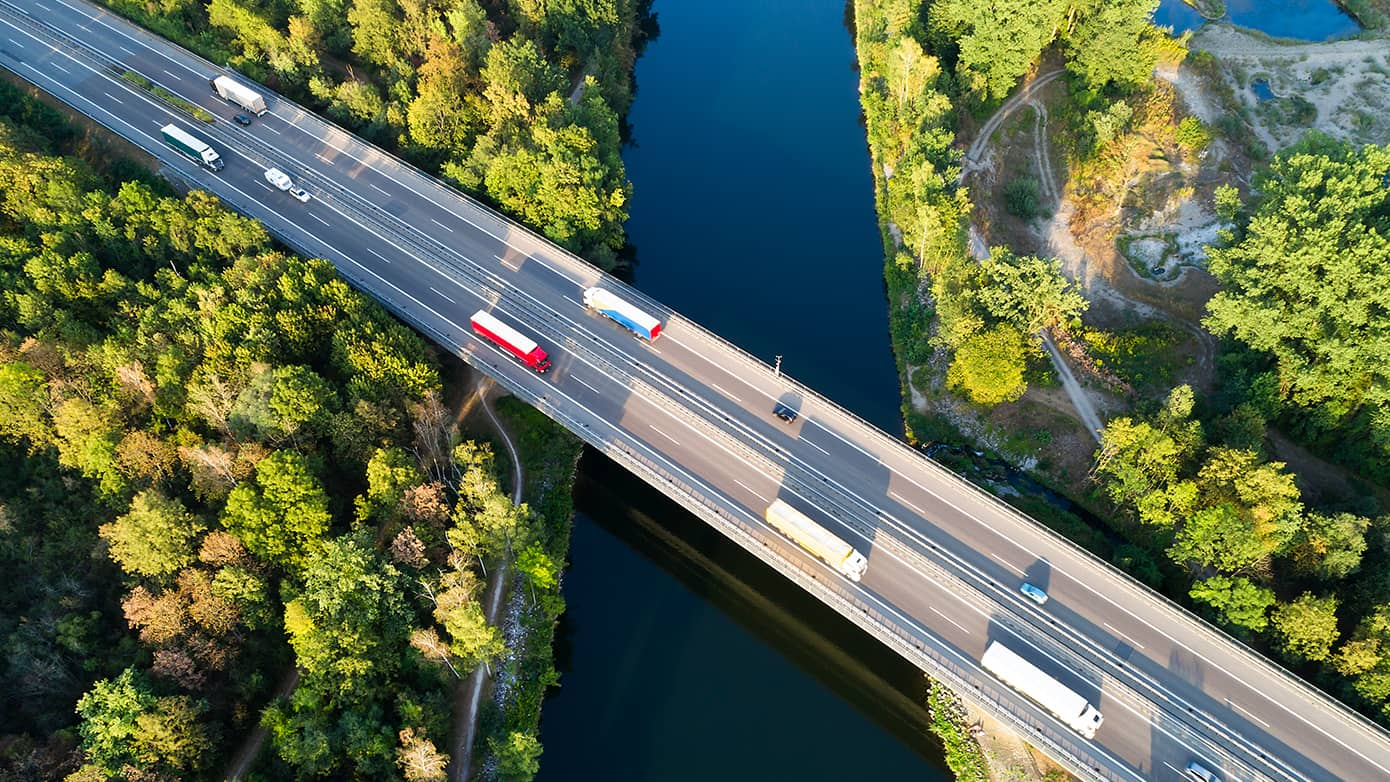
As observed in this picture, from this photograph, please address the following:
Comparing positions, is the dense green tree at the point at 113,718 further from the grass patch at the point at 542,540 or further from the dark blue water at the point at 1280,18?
the dark blue water at the point at 1280,18

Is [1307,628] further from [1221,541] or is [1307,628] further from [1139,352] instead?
[1139,352]

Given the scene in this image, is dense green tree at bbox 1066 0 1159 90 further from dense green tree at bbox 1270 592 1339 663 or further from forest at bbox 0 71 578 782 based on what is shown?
forest at bbox 0 71 578 782

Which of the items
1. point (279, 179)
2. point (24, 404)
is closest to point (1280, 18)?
point (279, 179)

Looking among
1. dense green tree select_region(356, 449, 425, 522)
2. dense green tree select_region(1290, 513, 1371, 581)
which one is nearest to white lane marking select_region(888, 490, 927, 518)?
dense green tree select_region(1290, 513, 1371, 581)

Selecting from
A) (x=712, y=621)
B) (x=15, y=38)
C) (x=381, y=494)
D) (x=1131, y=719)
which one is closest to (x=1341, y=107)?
(x=1131, y=719)

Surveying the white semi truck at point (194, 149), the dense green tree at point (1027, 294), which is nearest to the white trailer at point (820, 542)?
the dense green tree at point (1027, 294)
